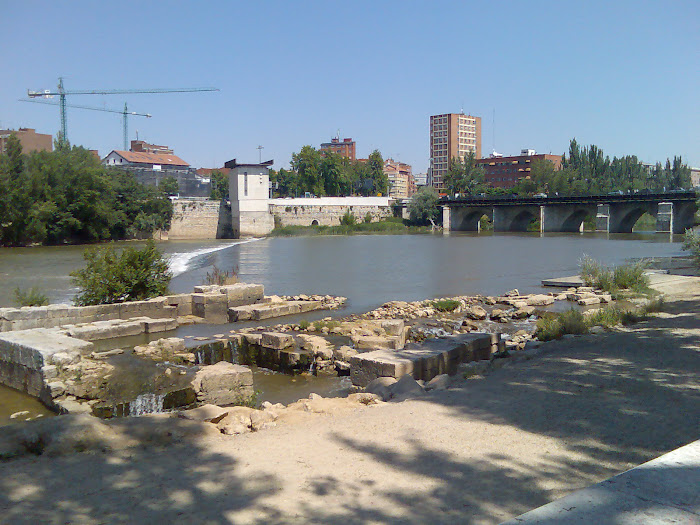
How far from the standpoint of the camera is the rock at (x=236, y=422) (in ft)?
18.6

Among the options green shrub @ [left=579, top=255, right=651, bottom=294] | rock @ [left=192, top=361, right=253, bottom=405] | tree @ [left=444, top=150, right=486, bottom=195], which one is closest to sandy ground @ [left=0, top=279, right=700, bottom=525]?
rock @ [left=192, top=361, right=253, bottom=405]

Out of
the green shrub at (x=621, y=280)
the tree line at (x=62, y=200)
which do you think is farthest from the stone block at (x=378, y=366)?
the tree line at (x=62, y=200)

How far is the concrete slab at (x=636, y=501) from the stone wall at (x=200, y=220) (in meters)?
70.0

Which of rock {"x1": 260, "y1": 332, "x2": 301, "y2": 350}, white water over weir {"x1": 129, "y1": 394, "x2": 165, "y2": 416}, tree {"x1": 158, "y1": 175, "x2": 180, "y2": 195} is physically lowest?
white water over weir {"x1": 129, "y1": 394, "x2": 165, "y2": 416}

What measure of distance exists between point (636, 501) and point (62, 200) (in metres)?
57.8

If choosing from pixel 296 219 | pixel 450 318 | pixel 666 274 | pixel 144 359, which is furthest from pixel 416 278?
pixel 296 219

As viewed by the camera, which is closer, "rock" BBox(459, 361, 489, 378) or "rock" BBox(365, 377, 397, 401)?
"rock" BBox(365, 377, 397, 401)

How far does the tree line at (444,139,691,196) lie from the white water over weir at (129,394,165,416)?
324 feet

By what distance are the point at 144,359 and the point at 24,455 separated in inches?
243

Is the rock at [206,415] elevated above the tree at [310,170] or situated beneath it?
situated beneath

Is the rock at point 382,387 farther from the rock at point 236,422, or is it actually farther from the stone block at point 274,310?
the stone block at point 274,310

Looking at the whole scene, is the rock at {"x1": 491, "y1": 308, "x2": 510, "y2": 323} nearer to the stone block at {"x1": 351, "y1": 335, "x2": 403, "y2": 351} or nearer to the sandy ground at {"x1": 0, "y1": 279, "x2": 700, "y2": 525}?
the stone block at {"x1": 351, "y1": 335, "x2": 403, "y2": 351}

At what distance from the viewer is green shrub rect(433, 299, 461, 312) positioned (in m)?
16.7

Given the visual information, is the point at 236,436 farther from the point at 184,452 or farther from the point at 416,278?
the point at 416,278
